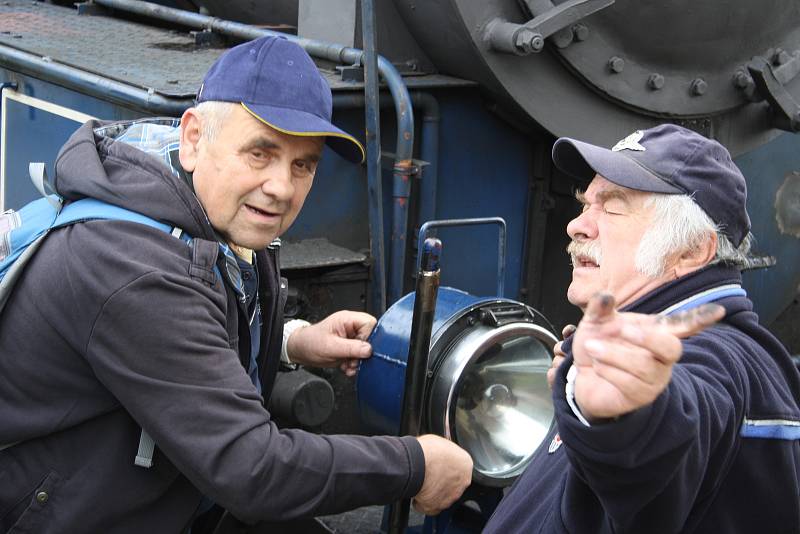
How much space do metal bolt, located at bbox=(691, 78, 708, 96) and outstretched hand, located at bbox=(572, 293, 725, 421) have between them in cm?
217

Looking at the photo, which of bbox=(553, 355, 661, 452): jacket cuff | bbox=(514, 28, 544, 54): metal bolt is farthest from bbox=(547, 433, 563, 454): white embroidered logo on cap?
bbox=(514, 28, 544, 54): metal bolt

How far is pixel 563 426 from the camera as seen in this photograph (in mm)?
1265

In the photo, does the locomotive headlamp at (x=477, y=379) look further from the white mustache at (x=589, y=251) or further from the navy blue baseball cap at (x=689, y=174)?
the navy blue baseball cap at (x=689, y=174)

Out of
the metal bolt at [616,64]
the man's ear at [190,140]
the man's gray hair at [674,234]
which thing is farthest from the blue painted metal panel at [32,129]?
the man's gray hair at [674,234]

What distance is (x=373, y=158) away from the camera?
2.74m

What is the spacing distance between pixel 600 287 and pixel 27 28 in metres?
2.84

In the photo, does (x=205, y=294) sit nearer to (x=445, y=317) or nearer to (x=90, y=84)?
(x=445, y=317)

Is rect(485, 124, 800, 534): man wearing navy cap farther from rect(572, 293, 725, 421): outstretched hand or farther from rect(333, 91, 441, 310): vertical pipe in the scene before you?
rect(333, 91, 441, 310): vertical pipe

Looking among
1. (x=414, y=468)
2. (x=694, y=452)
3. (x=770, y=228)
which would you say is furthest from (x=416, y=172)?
(x=694, y=452)

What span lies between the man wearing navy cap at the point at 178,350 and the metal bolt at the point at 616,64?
1288 millimetres

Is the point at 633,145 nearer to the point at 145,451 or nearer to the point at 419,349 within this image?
the point at 419,349

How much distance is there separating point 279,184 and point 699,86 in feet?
5.53

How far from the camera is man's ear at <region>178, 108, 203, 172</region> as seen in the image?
1.94m

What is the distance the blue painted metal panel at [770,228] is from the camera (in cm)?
367
